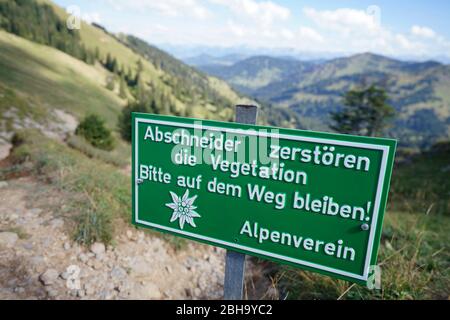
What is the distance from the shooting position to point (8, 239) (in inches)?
158

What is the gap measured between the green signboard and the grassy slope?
39.8 metres

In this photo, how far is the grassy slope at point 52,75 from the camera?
1570 inches

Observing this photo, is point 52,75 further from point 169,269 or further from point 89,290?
point 89,290

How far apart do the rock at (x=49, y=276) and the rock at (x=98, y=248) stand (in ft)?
1.97

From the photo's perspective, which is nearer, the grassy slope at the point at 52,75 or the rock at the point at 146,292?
the rock at the point at 146,292

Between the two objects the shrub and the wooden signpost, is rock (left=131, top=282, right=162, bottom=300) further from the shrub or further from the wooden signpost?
the shrub

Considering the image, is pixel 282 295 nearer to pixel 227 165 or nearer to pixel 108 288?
pixel 108 288

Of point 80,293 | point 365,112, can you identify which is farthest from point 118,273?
point 365,112

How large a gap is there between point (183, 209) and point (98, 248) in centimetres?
252

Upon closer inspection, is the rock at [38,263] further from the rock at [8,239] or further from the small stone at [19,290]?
the rock at [8,239]

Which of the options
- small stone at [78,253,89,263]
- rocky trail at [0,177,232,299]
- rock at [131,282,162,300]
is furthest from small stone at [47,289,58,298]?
rock at [131,282,162,300]

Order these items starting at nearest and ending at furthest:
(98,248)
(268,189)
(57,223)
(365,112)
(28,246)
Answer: (268,189) < (28,246) < (98,248) < (57,223) < (365,112)

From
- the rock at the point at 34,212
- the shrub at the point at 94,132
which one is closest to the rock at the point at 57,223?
the rock at the point at 34,212

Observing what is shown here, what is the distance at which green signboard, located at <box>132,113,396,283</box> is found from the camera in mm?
1996
